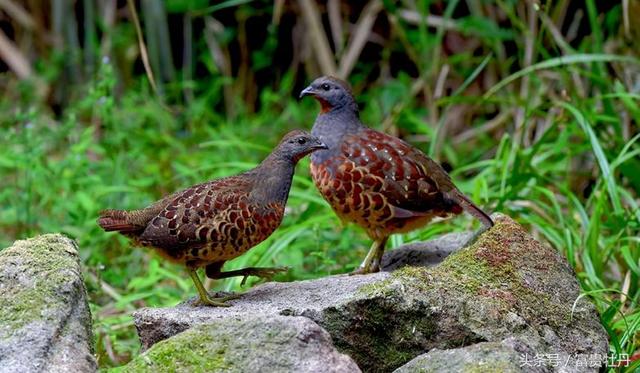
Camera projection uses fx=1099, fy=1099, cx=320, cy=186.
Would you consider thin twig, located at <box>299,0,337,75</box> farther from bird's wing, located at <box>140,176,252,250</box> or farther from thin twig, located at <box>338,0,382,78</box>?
bird's wing, located at <box>140,176,252,250</box>

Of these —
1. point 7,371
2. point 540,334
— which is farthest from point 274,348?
point 540,334

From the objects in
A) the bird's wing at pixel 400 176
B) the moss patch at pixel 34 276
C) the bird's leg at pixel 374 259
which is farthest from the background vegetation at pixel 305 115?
the moss patch at pixel 34 276

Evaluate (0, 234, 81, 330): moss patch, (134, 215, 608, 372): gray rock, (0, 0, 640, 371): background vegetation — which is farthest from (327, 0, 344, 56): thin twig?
(0, 234, 81, 330): moss patch

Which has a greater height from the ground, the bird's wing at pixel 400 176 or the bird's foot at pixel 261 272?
the bird's wing at pixel 400 176

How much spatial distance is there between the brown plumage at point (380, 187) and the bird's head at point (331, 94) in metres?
0.20

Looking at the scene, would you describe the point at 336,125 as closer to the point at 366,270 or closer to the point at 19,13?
the point at 366,270

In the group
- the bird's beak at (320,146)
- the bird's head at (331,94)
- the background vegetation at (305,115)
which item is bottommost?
the background vegetation at (305,115)

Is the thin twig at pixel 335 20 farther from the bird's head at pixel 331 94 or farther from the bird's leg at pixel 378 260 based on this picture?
the bird's leg at pixel 378 260

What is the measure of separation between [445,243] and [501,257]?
97 cm

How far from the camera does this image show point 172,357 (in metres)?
3.11

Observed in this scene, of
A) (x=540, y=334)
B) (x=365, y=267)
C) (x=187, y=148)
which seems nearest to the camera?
(x=540, y=334)

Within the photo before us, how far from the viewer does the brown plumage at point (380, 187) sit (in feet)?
15.5

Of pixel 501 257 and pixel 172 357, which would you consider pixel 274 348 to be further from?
pixel 501 257

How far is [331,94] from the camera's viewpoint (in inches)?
199
